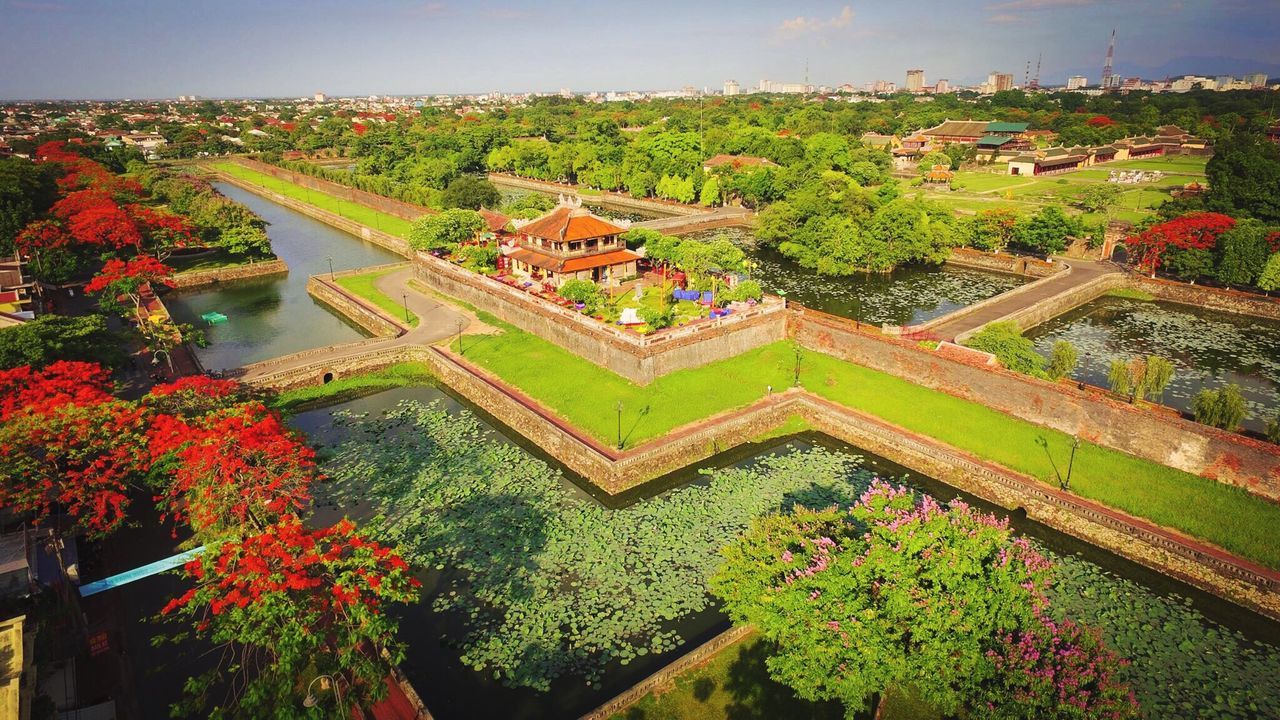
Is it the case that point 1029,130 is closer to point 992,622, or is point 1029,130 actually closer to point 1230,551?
point 1230,551

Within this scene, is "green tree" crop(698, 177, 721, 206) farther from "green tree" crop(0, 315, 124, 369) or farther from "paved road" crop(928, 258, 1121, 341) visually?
"green tree" crop(0, 315, 124, 369)

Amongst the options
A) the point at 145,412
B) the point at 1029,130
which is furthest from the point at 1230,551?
the point at 1029,130

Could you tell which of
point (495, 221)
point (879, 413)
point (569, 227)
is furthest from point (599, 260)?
point (879, 413)

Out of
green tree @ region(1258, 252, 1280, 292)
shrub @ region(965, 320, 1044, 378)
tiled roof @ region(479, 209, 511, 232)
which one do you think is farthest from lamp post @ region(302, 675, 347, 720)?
green tree @ region(1258, 252, 1280, 292)

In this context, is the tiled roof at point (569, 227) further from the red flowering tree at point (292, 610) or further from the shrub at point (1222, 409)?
the shrub at point (1222, 409)

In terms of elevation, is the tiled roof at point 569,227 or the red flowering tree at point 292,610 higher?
the tiled roof at point 569,227

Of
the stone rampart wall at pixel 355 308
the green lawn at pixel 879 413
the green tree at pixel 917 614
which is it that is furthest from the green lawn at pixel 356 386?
the green tree at pixel 917 614
